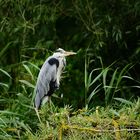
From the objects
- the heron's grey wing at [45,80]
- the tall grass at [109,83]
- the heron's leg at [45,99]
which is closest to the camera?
the tall grass at [109,83]

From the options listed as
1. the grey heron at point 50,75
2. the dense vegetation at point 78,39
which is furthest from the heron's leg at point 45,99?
the dense vegetation at point 78,39

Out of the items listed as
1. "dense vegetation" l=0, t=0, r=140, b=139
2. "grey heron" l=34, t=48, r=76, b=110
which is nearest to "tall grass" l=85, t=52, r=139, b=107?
"dense vegetation" l=0, t=0, r=140, b=139

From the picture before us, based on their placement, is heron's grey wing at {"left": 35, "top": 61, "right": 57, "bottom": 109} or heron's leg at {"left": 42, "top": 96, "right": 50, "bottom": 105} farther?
heron's grey wing at {"left": 35, "top": 61, "right": 57, "bottom": 109}

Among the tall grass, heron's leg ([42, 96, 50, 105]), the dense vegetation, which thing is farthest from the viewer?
the dense vegetation

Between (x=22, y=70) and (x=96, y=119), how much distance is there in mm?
2121

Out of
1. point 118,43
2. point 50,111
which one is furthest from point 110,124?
point 118,43

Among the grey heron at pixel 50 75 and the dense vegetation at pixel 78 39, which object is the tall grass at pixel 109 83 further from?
the grey heron at pixel 50 75

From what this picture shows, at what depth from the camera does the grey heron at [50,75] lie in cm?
224

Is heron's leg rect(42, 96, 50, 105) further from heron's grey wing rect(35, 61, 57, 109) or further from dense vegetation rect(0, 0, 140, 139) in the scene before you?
dense vegetation rect(0, 0, 140, 139)

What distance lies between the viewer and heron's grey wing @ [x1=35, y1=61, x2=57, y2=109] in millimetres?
2218

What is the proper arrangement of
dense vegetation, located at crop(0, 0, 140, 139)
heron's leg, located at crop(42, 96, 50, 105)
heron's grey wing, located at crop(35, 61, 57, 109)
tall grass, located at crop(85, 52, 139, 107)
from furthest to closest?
dense vegetation, located at crop(0, 0, 140, 139) → heron's grey wing, located at crop(35, 61, 57, 109) → heron's leg, located at crop(42, 96, 50, 105) → tall grass, located at crop(85, 52, 139, 107)

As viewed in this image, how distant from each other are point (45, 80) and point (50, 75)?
31 mm

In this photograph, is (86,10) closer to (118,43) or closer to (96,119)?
(118,43)

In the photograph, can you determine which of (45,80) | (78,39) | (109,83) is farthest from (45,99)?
(78,39)
